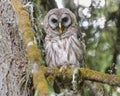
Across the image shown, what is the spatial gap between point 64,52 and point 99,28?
487 millimetres

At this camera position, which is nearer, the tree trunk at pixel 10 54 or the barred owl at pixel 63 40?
the tree trunk at pixel 10 54

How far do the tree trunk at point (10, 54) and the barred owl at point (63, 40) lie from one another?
96 cm

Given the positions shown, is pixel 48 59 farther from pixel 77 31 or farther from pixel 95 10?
pixel 95 10

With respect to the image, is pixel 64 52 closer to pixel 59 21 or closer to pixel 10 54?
pixel 59 21

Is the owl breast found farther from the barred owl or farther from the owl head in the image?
the owl head

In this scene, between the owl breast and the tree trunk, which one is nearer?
the tree trunk

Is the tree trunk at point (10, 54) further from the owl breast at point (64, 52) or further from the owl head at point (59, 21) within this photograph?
the owl head at point (59, 21)

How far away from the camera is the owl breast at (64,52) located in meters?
4.13

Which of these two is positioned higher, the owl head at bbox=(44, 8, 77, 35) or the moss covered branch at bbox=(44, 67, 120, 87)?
the owl head at bbox=(44, 8, 77, 35)

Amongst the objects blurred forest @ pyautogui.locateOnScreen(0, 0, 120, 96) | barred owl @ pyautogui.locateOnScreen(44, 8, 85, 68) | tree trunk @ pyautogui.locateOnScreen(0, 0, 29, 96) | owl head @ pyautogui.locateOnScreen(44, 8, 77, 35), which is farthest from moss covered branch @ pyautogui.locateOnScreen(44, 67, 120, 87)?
owl head @ pyautogui.locateOnScreen(44, 8, 77, 35)

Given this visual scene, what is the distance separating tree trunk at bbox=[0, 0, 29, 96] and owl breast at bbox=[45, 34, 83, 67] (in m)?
0.96

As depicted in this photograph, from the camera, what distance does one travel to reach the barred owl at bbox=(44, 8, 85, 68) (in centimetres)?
414

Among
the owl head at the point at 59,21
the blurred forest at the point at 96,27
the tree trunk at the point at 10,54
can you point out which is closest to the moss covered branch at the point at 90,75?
the tree trunk at the point at 10,54

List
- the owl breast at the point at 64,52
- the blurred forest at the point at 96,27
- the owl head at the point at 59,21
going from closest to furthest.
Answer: the blurred forest at the point at 96,27
the owl breast at the point at 64,52
the owl head at the point at 59,21
